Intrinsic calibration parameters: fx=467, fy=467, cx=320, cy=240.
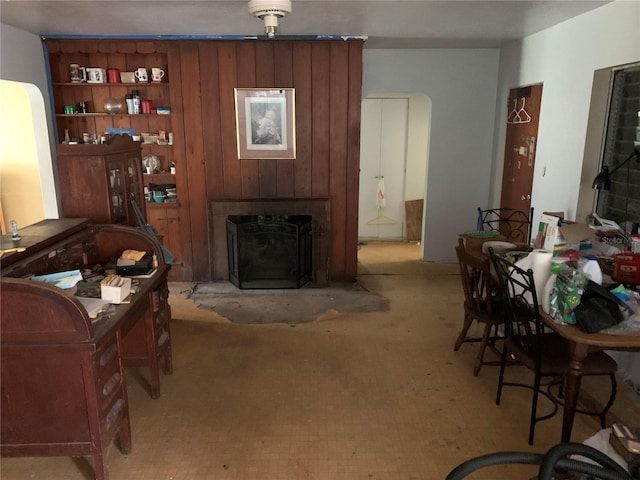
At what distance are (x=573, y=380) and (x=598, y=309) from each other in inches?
13.7

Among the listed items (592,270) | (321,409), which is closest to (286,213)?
(321,409)

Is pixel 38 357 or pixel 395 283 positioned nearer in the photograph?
pixel 38 357

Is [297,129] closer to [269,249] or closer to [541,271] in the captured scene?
[269,249]

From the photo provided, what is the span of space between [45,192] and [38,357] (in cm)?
329

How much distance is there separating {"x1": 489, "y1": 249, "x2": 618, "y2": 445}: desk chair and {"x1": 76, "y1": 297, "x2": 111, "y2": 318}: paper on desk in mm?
1957

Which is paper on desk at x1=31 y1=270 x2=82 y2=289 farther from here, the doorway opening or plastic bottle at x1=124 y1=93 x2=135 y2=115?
the doorway opening

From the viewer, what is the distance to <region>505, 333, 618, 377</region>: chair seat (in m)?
2.17

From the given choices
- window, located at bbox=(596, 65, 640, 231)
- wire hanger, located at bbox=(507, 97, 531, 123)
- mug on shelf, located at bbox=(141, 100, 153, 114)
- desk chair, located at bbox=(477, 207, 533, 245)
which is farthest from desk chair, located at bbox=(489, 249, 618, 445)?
mug on shelf, located at bbox=(141, 100, 153, 114)

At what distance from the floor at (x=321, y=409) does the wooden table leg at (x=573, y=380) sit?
30 centimetres

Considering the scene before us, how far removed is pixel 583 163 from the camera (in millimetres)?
3496

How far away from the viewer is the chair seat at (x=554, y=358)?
2.17 metres

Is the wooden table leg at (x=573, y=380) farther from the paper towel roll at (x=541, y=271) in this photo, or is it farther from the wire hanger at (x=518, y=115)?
the wire hanger at (x=518, y=115)

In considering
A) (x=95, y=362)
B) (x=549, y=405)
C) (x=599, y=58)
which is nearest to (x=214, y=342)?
(x=95, y=362)

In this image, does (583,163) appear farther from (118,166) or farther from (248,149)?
(118,166)
